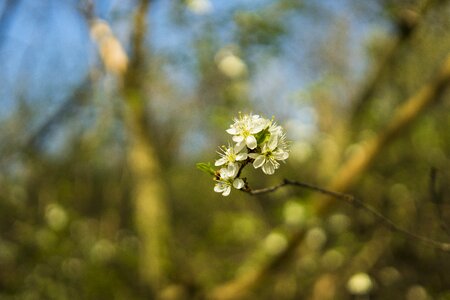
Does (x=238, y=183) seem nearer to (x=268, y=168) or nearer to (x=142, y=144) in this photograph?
(x=268, y=168)

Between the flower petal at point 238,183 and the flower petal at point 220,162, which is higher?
the flower petal at point 220,162

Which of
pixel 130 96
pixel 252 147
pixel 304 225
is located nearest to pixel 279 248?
pixel 304 225

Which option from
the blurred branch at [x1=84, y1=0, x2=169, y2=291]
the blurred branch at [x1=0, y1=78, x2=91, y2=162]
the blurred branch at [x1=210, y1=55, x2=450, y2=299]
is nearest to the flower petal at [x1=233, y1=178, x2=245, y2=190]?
the blurred branch at [x1=210, y1=55, x2=450, y2=299]

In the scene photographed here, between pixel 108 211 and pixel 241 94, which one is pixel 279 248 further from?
pixel 108 211

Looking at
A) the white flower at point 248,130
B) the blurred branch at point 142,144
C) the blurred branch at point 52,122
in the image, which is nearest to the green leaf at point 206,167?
the white flower at point 248,130

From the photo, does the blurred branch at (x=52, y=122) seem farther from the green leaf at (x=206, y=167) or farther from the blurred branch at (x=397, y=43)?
the green leaf at (x=206, y=167)

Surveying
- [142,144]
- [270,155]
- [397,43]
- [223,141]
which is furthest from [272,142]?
[223,141]

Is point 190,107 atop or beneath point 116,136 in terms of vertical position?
atop
